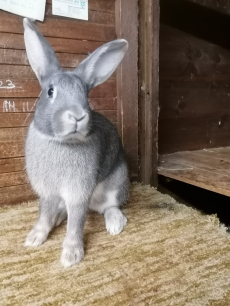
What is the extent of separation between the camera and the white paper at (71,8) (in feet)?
5.80

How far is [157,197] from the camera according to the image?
1.87m

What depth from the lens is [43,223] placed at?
1.39m

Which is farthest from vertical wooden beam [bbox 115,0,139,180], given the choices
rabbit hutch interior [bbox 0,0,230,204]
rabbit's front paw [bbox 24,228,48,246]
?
rabbit's front paw [bbox 24,228,48,246]

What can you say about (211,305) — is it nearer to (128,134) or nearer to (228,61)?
(128,134)

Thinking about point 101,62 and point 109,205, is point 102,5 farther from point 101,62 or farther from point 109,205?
point 109,205

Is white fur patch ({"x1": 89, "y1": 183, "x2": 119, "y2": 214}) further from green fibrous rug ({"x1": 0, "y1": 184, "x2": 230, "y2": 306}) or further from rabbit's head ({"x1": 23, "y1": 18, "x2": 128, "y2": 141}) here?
rabbit's head ({"x1": 23, "y1": 18, "x2": 128, "y2": 141})

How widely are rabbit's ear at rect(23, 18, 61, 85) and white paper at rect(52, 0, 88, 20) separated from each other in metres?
0.63

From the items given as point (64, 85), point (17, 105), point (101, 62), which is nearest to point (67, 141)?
point (64, 85)

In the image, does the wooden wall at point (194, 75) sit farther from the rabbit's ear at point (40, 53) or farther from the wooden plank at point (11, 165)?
the rabbit's ear at point (40, 53)

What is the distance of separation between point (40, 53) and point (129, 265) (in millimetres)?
915

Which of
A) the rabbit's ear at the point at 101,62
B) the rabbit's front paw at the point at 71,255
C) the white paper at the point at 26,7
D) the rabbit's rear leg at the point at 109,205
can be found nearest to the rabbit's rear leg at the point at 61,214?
the rabbit's rear leg at the point at 109,205

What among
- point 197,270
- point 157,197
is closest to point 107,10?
point 157,197

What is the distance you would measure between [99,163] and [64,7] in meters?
1.02

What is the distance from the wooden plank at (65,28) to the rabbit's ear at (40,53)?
1.71 ft
